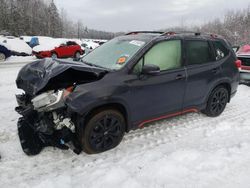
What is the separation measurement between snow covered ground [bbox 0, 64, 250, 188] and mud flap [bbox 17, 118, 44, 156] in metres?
0.10

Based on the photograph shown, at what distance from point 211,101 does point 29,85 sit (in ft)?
11.9

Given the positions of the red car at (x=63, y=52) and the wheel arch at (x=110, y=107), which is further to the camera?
the red car at (x=63, y=52)

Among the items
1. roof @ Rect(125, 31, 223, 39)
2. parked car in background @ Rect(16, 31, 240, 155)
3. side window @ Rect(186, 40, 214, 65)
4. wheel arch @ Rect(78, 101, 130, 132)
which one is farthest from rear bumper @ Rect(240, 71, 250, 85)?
wheel arch @ Rect(78, 101, 130, 132)

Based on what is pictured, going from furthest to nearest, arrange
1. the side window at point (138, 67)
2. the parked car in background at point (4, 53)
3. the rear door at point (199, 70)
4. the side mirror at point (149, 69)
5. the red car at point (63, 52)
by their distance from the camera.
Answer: the red car at point (63, 52)
the parked car in background at point (4, 53)
the rear door at point (199, 70)
the side window at point (138, 67)
the side mirror at point (149, 69)

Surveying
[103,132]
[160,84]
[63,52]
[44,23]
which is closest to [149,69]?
[160,84]

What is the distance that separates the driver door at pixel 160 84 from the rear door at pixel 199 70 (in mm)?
189

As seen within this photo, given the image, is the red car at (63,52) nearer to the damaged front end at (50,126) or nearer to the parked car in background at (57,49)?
the parked car in background at (57,49)

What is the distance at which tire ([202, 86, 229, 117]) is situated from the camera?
502 cm

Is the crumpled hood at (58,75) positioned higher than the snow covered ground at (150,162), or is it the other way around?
the crumpled hood at (58,75)

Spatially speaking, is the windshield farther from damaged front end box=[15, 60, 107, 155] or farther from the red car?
the red car

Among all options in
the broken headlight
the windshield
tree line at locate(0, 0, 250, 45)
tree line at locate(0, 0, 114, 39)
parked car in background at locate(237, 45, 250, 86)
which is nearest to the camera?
the broken headlight

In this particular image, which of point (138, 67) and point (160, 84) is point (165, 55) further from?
point (138, 67)

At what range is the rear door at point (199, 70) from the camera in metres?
4.40

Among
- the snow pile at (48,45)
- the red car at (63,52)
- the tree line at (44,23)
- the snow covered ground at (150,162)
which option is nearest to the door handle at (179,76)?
the snow covered ground at (150,162)
